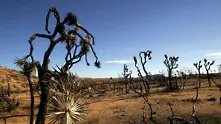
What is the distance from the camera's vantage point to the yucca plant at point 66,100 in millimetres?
3279

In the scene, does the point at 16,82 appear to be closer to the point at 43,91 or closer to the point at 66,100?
the point at 43,91

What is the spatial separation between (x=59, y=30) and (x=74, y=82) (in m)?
2.28

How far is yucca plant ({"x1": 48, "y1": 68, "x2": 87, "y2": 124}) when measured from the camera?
129 inches

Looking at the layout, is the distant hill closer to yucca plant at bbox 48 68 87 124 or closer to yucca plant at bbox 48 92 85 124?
yucca plant at bbox 48 68 87 124

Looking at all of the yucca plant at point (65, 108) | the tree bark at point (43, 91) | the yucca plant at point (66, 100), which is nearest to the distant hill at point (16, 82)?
the tree bark at point (43, 91)

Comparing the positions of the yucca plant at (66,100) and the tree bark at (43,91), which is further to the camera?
the tree bark at (43,91)

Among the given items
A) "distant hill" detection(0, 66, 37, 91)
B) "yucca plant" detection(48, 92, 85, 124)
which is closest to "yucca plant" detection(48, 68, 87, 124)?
"yucca plant" detection(48, 92, 85, 124)

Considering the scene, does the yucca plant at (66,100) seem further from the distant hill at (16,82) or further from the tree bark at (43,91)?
the distant hill at (16,82)

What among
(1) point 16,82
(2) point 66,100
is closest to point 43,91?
(2) point 66,100

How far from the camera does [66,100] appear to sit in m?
3.32

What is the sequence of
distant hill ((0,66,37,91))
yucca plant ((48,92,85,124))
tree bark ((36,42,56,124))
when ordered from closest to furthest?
yucca plant ((48,92,85,124))
tree bark ((36,42,56,124))
distant hill ((0,66,37,91))

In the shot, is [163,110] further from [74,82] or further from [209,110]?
[74,82]

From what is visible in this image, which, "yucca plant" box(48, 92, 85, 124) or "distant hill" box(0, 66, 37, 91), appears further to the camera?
"distant hill" box(0, 66, 37, 91)

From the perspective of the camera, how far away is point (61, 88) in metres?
3.46
